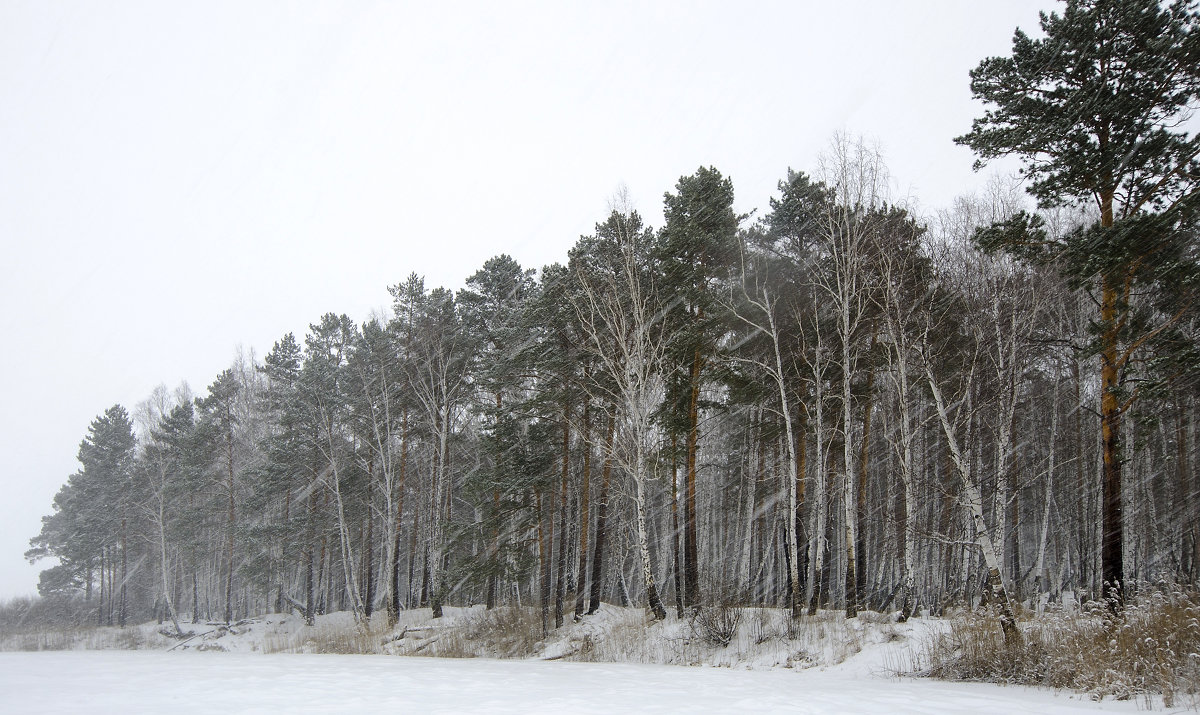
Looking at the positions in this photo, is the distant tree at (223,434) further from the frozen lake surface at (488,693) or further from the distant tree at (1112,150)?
the distant tree at (1112,150)

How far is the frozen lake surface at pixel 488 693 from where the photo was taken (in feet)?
20.1

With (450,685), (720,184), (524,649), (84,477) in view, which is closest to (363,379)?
→ (524,649)

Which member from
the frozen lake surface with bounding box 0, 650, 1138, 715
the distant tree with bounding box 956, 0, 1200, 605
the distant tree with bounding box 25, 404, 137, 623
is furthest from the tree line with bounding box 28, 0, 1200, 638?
the distant tree with bounding box 25, 404, 137, 623

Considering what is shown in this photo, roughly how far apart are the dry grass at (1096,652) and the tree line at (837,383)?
0.56 metres

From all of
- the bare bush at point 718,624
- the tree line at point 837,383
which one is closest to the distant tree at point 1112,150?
the tree line at point 837,383

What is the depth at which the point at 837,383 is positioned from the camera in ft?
59.8

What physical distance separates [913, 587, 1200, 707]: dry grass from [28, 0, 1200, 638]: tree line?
56cm

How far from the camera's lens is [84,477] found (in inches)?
1607

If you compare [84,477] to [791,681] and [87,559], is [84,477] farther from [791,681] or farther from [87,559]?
[791,681]

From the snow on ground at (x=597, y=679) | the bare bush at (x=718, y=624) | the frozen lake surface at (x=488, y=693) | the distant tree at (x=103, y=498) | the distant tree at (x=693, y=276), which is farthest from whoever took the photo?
the distant tree at (x=103, y=498)

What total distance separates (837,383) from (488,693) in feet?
47.1

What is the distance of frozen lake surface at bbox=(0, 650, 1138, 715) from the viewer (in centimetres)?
611

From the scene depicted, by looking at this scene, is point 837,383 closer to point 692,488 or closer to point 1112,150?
point 692,488

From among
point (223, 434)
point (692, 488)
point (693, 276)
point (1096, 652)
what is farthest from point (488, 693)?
point (223, 434)
